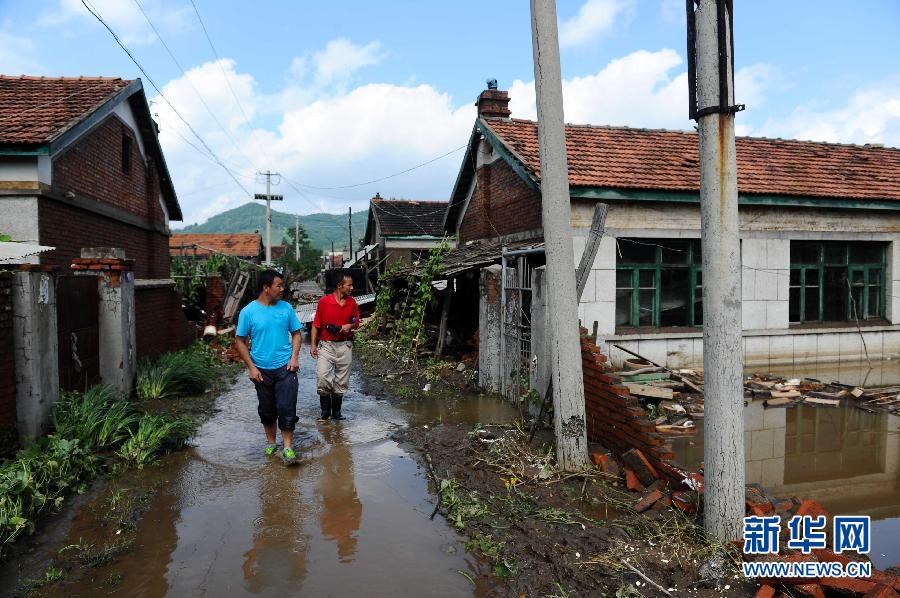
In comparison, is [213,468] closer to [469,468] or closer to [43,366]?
[43,366]

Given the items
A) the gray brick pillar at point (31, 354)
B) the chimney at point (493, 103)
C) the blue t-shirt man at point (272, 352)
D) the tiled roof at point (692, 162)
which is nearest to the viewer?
the gray brick pillar at point (31, 354)

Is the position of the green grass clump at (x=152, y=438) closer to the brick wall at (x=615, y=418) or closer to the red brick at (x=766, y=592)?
the brick wall at (x=615, y=418)

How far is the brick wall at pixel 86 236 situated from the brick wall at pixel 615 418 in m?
8.14

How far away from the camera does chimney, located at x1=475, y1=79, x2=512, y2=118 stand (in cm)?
1372

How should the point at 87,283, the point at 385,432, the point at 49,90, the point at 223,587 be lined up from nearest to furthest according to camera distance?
the point at 223,587 → the point at 385,432 → the point at 87,283 → the point at 49,90

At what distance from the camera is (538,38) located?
5.19 metres

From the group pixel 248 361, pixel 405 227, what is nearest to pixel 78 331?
pixel 248 361

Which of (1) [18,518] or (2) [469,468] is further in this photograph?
(2) [469,468]

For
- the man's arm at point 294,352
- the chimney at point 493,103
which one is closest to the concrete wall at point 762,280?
the chimney at point 493,103

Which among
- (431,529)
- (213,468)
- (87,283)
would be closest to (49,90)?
(87,283)

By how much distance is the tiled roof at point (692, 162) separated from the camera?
11078 mm

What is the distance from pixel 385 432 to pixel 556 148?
12.8 feet

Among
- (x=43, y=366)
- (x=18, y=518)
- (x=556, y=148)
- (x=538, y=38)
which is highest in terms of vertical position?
(x=538, y=38)

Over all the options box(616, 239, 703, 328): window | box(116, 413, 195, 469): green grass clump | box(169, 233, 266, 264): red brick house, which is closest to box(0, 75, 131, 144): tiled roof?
box(116, 413, 195, 469): green grass clump
